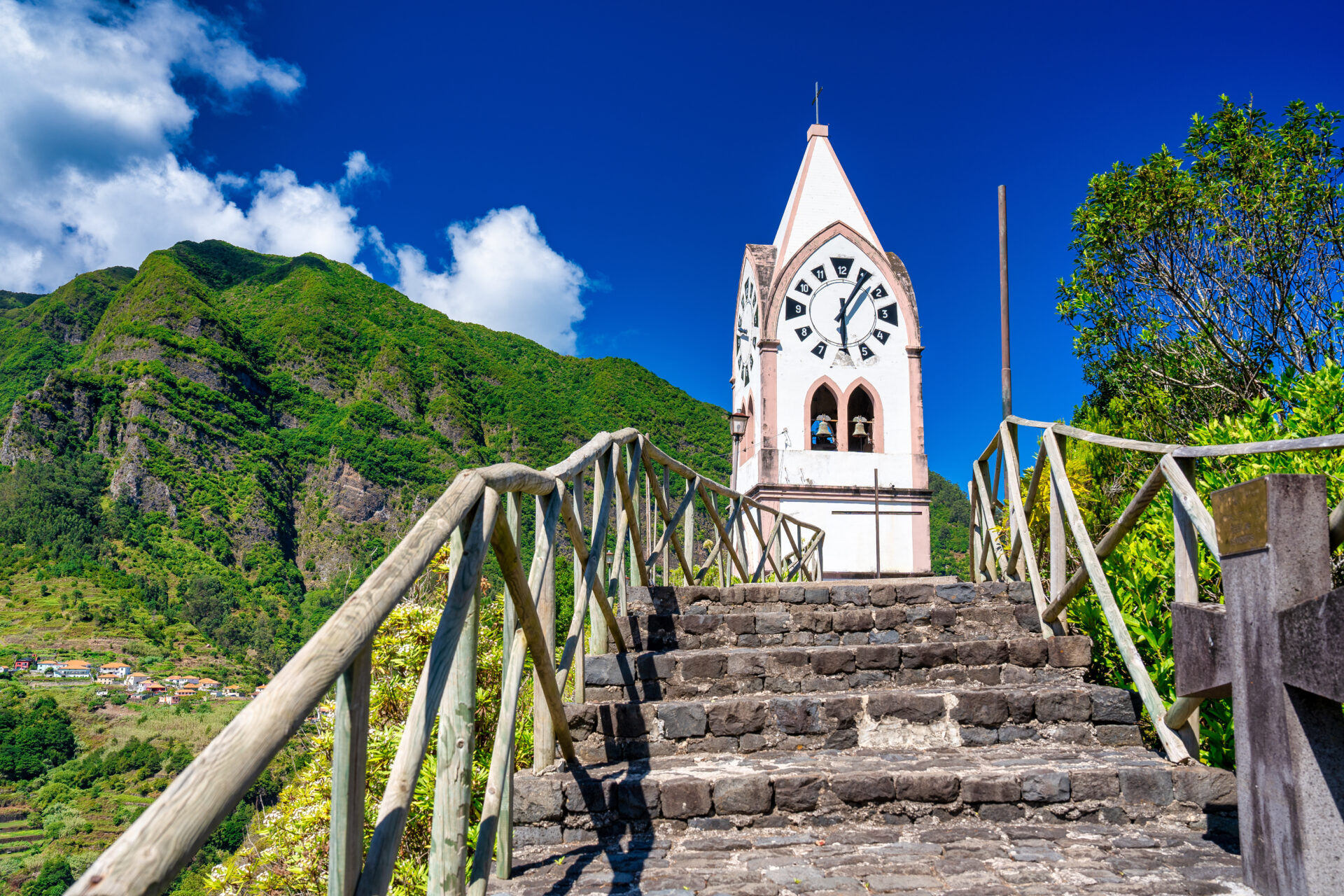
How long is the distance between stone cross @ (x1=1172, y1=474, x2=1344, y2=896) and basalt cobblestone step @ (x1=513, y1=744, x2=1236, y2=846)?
2.24 feet

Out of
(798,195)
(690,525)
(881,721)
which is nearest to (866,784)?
(881,721)

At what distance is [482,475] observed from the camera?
199cm

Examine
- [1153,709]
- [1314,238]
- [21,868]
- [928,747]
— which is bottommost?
[21,868]

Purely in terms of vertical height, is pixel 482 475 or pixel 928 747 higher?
pixel 482 475

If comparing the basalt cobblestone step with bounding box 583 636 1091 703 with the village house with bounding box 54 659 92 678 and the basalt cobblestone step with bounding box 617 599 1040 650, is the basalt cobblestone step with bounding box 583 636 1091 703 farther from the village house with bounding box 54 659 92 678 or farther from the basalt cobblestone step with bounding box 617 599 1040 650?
the village house with bounding box 54 659 92 678

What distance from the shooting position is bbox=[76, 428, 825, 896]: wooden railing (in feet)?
2.93

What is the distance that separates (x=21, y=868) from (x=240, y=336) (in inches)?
2494

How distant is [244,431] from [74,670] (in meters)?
32.8

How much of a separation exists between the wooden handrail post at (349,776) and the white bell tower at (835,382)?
18.2m

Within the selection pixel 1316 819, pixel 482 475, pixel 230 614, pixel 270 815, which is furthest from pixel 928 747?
pixel 230 614

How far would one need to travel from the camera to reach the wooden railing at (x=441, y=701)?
35.2 inches

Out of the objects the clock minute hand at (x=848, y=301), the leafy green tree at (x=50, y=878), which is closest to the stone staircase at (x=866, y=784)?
the clock minute hand at (x=848, y=301)

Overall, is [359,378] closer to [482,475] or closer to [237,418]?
[237,418]

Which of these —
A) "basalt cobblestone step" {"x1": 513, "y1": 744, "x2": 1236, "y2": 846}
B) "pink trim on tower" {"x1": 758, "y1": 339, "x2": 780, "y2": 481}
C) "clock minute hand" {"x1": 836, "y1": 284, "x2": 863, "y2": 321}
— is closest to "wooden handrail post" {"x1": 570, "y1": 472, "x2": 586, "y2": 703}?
"basalt cobblestone step" {"x1": 513, "y1": 744, "x2": 1236, "y2": 846}
